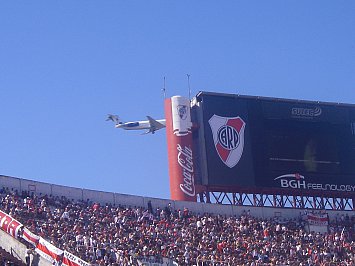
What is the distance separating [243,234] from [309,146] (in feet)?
29.9

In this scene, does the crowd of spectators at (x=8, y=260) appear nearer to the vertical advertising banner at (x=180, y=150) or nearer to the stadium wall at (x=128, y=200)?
the stadium wall at (x=128, y=200)

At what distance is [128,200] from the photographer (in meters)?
48.1

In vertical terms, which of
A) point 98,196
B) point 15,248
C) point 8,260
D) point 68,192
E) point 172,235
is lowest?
point 172,235

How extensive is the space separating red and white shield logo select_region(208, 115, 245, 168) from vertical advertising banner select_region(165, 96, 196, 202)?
159cm

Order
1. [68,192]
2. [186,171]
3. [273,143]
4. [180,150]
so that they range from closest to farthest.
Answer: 1. [68,192]
2. [186,171]
3. [180,150]
4. [273,143]

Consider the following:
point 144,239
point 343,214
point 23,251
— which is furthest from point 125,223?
point 343,214

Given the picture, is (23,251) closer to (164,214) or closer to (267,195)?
(164,214)

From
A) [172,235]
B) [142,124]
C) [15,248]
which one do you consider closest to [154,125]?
[142,124]

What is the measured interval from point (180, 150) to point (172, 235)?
307 inches

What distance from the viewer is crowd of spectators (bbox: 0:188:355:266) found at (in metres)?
38.4

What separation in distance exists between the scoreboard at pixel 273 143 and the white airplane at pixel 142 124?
310cm

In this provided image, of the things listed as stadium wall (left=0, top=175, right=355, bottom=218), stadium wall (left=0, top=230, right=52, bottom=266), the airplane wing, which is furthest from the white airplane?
stadium wall (left=0, top=230, right=52, bottom=266)

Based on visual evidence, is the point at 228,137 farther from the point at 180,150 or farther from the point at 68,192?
the point at 68,192

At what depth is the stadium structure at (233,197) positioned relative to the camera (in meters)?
41.6
